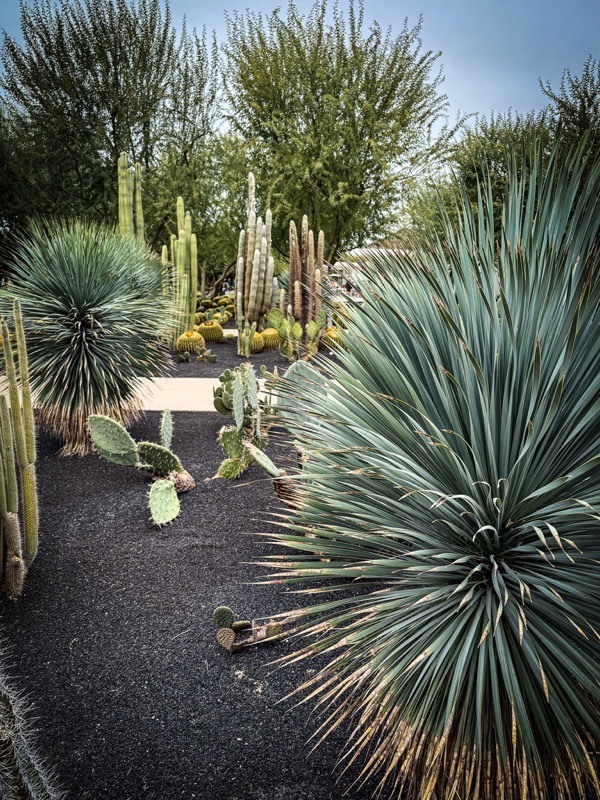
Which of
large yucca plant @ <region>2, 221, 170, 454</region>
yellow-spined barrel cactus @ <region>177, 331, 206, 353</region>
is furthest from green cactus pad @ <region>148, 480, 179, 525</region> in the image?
yellow-spined barrel cactus @ <region>177, 331, 206, 353</region>

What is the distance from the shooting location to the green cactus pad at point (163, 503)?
417 centimetres

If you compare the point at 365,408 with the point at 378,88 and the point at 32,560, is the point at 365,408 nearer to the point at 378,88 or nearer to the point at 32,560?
the point at 32,560

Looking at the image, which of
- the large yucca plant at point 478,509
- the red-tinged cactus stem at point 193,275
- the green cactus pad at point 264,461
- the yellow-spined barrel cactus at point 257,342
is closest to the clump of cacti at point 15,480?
the green cactus pad at point 264,461

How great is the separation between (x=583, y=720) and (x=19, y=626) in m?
2.67

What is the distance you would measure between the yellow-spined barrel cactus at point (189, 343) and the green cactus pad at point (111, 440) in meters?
6.20

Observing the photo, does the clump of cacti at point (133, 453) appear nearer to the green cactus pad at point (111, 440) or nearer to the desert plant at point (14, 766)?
the green cactus pad at point (111, 440)

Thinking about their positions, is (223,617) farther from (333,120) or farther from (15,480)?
(333,120)

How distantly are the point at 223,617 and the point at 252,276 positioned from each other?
30.5ft

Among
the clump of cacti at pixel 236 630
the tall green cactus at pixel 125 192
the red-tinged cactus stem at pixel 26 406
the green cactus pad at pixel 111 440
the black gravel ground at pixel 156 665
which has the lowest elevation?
the black gravel ground at pixel 156 665

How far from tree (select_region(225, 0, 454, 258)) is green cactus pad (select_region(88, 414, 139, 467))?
1578 centimetres

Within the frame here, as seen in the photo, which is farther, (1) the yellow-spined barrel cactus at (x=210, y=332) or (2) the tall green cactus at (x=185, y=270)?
(1) the yellow-spined barrel cactus at (x=210, y=332)

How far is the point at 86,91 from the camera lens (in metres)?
19.5

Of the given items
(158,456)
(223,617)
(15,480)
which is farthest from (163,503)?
(223,617)

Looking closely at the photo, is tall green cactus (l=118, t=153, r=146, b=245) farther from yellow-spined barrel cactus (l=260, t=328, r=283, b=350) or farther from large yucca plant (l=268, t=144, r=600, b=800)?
large yucca plant (l=268, t=144, r=600, b=800)
